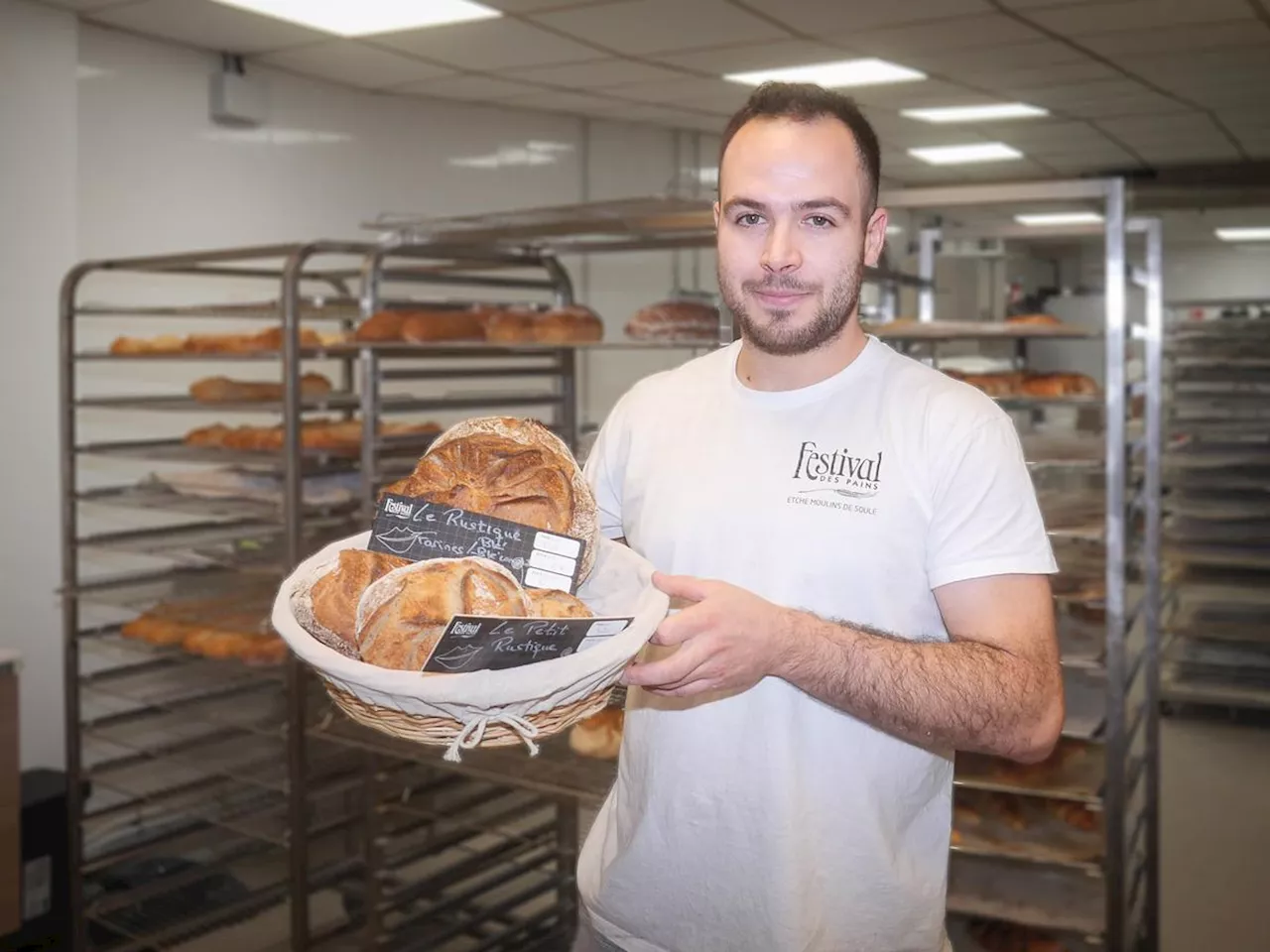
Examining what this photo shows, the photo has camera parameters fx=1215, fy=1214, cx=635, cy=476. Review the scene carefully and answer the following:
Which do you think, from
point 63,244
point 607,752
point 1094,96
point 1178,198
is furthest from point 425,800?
point 1178,198

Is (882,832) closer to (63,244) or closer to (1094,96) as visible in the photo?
(63,244)

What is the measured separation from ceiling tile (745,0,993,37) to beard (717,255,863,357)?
2.91 m

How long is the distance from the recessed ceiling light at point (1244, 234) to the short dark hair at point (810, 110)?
10.1 metres

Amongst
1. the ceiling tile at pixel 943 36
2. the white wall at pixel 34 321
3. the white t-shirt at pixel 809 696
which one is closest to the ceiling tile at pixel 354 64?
the white wall at pixel 34 321

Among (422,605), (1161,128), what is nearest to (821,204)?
(422,605)

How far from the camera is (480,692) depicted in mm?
1072

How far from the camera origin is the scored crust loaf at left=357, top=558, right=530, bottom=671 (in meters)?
1.16

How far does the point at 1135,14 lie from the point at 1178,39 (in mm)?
516

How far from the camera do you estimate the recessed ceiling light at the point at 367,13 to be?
13.0ft

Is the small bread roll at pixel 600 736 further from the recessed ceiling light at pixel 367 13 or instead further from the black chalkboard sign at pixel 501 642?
the recessed ceiling light at pixel 367 13

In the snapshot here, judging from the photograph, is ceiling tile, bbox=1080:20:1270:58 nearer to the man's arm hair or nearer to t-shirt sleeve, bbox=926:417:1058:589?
t-shirt sleeve, bbox=926:417:1058:589

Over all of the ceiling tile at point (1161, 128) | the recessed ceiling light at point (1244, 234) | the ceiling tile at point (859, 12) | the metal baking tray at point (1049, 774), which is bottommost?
the metal baking tray at point (1049, 774)

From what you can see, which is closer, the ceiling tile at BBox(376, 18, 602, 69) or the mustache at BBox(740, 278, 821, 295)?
the mustache at BBox(740, 278, 821, 295)

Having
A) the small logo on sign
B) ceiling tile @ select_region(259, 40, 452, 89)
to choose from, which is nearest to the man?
the small logo on sign
